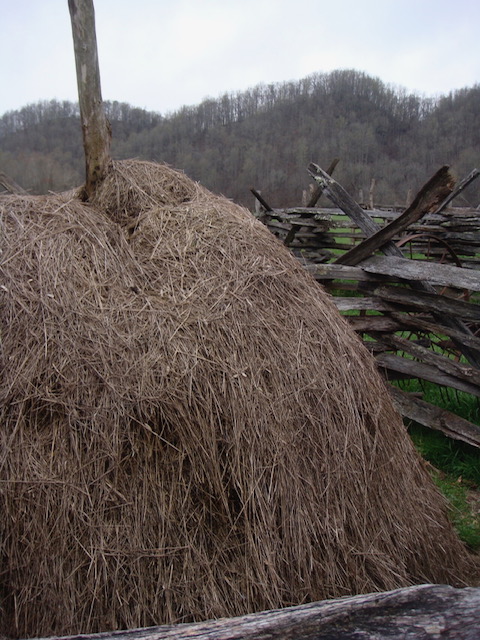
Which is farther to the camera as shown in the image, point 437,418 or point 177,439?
point 437,418

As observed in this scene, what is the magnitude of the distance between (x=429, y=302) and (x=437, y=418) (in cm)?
123

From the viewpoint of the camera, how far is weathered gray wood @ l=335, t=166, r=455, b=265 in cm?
418

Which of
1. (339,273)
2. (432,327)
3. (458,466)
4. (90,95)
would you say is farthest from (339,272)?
(90,95)

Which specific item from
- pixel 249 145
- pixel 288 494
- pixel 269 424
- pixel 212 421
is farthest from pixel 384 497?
pixel 249 145

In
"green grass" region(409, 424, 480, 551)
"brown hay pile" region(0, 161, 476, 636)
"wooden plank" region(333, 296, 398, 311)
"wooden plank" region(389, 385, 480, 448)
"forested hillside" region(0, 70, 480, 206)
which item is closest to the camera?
"brown hay pile" region(0, 161, 476, 636)

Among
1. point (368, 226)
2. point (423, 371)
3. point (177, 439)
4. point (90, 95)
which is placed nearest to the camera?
point (177, 439)

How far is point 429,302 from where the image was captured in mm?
4695

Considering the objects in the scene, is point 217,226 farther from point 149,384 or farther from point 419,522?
Result: point 419,522

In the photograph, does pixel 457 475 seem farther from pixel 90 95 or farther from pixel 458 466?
pixel 90 95

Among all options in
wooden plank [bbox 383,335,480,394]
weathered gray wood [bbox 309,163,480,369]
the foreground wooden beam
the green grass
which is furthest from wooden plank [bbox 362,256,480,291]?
the foreground wooden beam

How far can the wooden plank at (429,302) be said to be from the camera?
447 centimetres

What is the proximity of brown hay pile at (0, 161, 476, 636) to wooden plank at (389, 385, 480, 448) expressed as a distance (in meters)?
1.77

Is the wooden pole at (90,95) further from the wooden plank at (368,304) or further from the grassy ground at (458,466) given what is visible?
the grassy ground at (458,466)

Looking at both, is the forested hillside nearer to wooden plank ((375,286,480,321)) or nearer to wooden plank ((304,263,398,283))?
wooden plank ((304,263,398,283))
